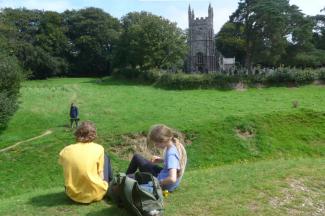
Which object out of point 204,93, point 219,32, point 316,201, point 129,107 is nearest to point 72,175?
point 316,201

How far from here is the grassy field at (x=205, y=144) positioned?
9.62 metres

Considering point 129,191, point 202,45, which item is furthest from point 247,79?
point 129,191

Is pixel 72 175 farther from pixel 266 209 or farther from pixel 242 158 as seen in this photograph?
pixel 242 158

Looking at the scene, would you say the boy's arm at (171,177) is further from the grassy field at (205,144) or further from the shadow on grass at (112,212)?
the shadow on grass at (112,212)

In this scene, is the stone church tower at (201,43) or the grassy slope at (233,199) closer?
the grassy slope at (233,199)

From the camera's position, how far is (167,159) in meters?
9.31

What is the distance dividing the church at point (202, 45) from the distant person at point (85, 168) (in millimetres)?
70884

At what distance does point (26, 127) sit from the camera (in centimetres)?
3228

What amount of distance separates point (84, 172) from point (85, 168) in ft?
0.27

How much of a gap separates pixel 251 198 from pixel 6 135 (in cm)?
2356

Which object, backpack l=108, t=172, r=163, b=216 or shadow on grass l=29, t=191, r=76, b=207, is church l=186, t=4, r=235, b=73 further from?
backpack l=108, t=172, r=163, b=216

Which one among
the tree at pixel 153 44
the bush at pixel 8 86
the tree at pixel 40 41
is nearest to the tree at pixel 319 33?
the tree at pixel 153 44

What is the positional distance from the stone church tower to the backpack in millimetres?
71295

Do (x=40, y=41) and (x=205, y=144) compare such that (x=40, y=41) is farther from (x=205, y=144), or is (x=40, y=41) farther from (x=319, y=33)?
(x=205, y=144)
